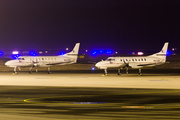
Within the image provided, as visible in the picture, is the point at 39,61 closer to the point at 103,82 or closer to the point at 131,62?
the point at 131,62

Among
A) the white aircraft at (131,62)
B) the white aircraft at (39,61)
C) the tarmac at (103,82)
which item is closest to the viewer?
the tarmac at (103,82)

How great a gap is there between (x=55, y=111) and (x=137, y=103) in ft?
16.8

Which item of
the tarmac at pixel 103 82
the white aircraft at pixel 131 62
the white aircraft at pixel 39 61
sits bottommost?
the tarmac at pixel 103 82

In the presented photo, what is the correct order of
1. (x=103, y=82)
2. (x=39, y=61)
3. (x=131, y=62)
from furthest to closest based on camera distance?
(x=39, y=61), (x=131, y=62), (x=103, y=82)

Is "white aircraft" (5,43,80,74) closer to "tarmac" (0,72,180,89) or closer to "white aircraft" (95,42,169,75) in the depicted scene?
"white aircraft" (95,42,169,75)

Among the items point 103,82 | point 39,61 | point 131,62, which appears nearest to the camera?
point 103,82

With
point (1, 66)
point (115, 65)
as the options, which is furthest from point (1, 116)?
point (1, 66)

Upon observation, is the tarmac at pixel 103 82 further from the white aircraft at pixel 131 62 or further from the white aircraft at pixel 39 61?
the white aircraft at pixel 39 61

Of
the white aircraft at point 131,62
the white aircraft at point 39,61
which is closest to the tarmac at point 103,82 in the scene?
Answer: the white aircraft at point 131,62

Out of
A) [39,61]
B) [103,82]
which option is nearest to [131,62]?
[39,61]

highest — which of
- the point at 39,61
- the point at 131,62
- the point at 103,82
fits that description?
the point at 39,61

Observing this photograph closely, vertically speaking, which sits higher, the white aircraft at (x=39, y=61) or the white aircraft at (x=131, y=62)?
the white aircraft at (x=39, y=61)

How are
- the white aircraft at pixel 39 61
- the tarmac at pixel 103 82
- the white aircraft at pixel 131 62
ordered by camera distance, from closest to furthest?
the tarmac at pixel 103 82 → the white aircraft at pixel 131 62 → the white aircraft at pixel 39 61

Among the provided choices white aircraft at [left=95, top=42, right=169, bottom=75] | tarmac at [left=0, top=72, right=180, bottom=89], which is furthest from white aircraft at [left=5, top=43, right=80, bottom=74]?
tarmac at [left=0, top=72, right=180, bottom=89]
